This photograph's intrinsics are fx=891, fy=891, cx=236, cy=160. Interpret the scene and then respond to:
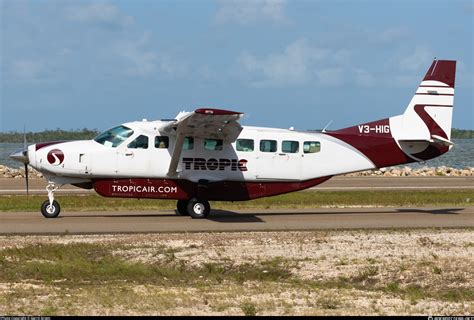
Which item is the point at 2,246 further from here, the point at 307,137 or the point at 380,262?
the point at 307,137

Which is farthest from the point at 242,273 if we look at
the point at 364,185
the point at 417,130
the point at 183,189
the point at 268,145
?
the point at 364,185

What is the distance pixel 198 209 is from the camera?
25.8 m

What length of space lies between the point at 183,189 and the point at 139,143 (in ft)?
6.10

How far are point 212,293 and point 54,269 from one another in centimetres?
387

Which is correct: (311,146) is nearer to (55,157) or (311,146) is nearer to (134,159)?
(134,159)

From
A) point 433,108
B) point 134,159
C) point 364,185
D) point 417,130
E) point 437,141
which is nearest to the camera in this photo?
point 134,159

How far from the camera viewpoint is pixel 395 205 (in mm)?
32125

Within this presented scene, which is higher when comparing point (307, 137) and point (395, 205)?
point (307, 137)

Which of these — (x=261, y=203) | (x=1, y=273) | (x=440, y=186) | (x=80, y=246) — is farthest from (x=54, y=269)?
(x=440, y=186)

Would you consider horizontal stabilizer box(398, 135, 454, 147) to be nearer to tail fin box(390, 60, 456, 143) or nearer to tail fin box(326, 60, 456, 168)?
tail fin box(326, 60, 456, 168)

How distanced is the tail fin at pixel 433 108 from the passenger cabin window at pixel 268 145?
3.94 meters

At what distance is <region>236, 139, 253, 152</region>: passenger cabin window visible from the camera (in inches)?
1038

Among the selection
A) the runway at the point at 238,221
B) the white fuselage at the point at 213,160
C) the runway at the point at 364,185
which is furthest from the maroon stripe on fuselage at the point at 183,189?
the runway at the point at 364,185

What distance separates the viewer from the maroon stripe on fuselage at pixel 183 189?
25672 millimetres
